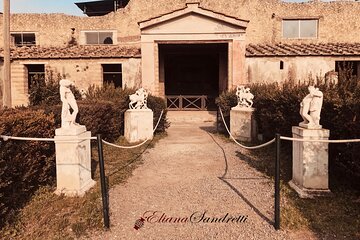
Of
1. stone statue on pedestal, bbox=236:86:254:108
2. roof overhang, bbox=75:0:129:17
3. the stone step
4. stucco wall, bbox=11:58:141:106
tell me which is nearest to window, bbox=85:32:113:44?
stucco wall, bbox=11:58:141:106

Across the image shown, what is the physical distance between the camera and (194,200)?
17.5ft

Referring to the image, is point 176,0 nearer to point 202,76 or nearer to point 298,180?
point 202,76

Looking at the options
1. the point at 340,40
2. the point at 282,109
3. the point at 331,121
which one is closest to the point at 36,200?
the point at 331,121

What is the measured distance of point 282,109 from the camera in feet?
26.0

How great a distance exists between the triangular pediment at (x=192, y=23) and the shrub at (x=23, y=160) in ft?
38.5

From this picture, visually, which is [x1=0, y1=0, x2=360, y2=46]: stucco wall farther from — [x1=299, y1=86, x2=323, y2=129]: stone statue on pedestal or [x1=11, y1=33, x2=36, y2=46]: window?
[x1=299, y1=86, x2=323, y2=129]: stone statue on pedestal

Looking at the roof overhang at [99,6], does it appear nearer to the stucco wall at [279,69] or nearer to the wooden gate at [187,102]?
the wooden gate at [187,102]

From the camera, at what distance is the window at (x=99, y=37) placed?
2330 cm

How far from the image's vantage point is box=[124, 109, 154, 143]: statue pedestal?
35.0 feet

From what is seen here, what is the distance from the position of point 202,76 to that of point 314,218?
1935 cm

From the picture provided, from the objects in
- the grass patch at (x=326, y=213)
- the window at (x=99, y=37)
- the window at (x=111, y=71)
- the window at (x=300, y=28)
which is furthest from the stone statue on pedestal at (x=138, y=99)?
the window at (x=300, y=28)

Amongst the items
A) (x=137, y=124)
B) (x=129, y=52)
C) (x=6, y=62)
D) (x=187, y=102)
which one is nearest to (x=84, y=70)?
(x=129, y=52)

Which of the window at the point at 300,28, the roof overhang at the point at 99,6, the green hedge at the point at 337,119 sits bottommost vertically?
the green hedge at the point at 337,119

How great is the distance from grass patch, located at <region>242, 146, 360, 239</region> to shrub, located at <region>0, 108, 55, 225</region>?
393cm
